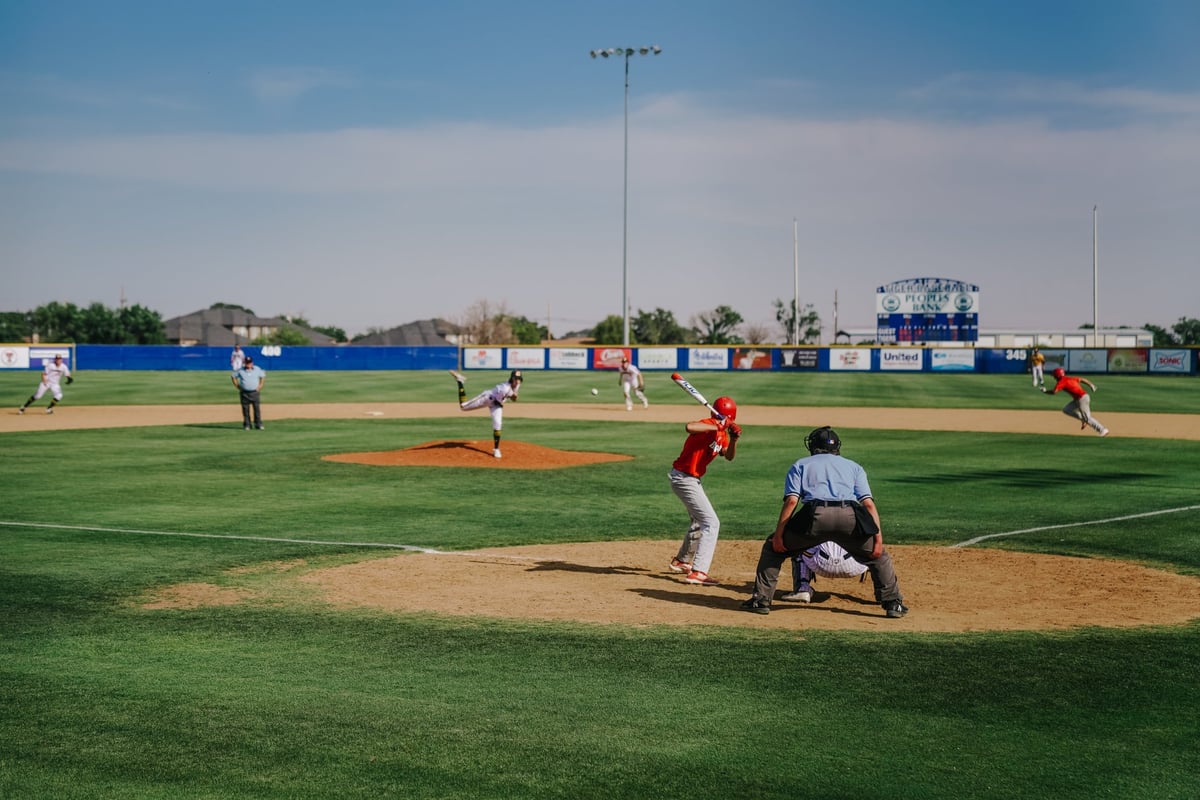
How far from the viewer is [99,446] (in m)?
28.0

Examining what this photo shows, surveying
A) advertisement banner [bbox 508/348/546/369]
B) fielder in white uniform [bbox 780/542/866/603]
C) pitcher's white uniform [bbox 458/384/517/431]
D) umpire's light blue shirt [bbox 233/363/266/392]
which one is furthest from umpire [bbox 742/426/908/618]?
advertisement banner [bbox 508/348/546/369]

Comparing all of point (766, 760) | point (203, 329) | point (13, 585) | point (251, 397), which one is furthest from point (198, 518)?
point (203, 329)

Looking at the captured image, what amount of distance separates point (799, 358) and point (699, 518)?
6490 centimetres

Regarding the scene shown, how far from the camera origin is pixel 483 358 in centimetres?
7644

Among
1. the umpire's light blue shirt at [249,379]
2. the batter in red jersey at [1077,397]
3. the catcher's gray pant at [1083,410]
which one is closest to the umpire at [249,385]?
the umpire's light blue shirt at [249,379]

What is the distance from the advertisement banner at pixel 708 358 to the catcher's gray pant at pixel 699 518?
207 ft

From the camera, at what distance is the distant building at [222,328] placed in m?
138

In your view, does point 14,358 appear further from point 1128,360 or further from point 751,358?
point 1128,360

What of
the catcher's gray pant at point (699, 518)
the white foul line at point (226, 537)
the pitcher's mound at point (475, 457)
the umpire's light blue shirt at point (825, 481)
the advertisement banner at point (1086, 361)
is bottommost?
the white foul line at point (226, 537)

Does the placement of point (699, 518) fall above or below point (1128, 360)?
below

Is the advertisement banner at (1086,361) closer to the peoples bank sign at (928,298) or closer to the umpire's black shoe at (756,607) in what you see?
the peoples bank sign at (928,298)

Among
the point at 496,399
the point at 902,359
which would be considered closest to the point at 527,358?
the point at 902,359

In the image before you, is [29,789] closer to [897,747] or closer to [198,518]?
[897,747]

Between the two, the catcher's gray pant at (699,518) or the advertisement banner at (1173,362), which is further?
the advertisement banner at (1173,362)
